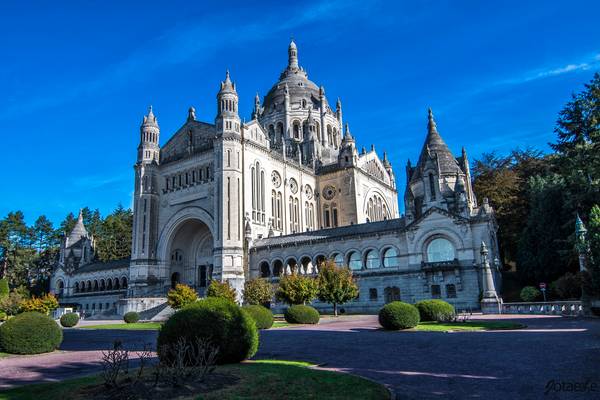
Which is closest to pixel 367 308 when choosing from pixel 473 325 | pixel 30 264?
pixel 473 325

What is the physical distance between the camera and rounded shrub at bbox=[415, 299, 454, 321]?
83.9 ft

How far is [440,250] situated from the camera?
39.0 m

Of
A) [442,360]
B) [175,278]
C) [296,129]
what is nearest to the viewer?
[442,360]

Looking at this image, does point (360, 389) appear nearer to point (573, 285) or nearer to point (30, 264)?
point (573, 285)

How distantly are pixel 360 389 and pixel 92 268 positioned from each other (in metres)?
68.3

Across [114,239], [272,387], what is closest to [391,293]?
[272,387]

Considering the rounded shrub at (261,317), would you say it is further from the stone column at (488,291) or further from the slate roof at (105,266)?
the slate roof at (105,266)

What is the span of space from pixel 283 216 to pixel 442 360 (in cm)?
4591

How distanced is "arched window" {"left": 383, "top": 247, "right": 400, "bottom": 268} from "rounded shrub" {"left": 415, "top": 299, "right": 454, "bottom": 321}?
14.8 m

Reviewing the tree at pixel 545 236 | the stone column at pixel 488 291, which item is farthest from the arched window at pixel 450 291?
the tree at pixel 545 236

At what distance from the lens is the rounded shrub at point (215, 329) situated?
11.9m

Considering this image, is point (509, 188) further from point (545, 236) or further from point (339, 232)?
point (339, 232)

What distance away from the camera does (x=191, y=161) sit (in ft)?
190

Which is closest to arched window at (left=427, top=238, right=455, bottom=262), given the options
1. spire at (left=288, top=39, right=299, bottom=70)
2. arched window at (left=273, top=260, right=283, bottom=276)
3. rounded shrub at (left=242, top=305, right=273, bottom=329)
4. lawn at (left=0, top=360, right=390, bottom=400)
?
arched window at (left=273, top=260, right=283, bottom=276)
